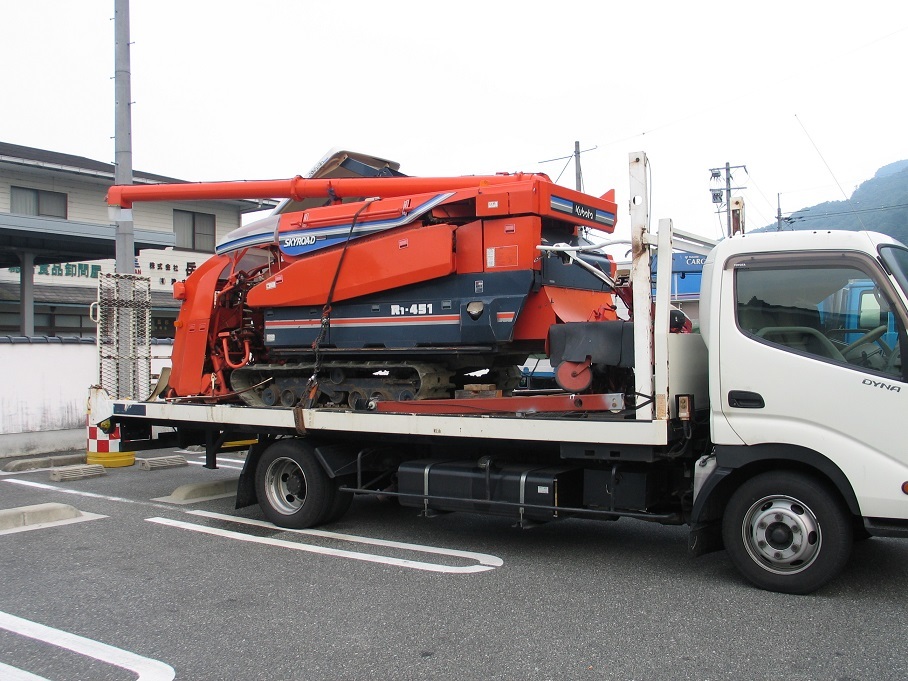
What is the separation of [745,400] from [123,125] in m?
10.4

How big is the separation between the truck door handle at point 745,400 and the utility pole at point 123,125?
371 inches

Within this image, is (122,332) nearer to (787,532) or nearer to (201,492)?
(201,492)

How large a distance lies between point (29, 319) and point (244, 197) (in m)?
12.9

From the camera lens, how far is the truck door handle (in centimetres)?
530

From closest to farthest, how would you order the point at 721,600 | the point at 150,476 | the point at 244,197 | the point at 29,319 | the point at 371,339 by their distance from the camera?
the point at 721,600
the point at 371,339
the point at 244,197
the point at 150,476
the point at 29,319

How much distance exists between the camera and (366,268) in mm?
7359

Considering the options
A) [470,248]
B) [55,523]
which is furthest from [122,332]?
[470,248]

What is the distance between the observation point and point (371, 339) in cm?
744

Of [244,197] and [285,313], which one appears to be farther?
[244,197]

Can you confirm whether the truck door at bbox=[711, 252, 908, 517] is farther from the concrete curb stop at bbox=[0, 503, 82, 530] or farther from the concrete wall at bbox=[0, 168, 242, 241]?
the concrete wall at bbox=[0, 168, 242, 241]

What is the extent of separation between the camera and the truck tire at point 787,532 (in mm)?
5035

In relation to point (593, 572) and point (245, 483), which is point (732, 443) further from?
point (245, 483)

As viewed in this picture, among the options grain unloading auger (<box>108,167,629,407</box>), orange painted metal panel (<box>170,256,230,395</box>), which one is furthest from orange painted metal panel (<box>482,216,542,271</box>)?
orange painted metal panel (<box>170,256,230,395</box>)

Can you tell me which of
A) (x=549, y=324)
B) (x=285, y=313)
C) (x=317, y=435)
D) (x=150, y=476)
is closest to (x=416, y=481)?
(x=317, y=435)
